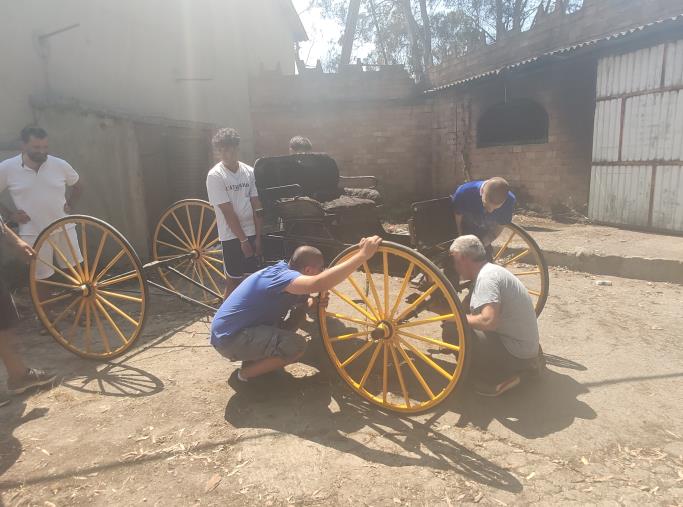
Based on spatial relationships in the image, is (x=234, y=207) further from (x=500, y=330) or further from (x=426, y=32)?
(x=426, y=32)

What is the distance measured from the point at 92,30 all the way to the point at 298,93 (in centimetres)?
527

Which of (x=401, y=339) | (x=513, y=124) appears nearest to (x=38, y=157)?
(x=401, y=339)

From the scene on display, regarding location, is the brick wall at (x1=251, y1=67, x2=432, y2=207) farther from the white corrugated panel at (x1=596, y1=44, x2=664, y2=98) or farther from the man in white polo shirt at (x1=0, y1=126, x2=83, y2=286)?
the man in white polo shirt at (x1=0, y1=126, x2=83, y2=286)

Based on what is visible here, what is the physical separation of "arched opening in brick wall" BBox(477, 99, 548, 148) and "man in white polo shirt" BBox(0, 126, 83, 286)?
8725 millimetres

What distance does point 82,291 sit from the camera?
3.71 metres

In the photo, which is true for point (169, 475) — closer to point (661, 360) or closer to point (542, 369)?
point (542, 369)

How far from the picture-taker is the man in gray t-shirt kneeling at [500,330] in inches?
115

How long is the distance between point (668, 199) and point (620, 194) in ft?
2.58

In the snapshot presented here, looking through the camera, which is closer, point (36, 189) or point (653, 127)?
point (36, 189)

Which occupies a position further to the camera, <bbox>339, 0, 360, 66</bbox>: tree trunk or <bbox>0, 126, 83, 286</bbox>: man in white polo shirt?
<bbox>339, 0, 360, 66</bbox>: tree trunk

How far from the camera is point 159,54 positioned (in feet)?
27.9

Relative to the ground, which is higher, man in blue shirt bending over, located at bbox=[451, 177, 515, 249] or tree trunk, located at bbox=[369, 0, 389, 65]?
tree trunk, located at bbox=[369, 0, 389, 65]

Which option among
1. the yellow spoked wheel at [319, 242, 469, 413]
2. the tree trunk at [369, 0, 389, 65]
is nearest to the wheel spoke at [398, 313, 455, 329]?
the yellow spoked wheel at [319, 242, 469, 413]

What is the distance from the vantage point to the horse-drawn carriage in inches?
112
